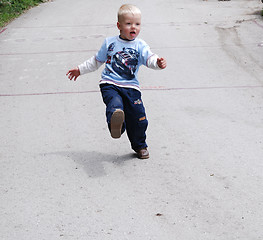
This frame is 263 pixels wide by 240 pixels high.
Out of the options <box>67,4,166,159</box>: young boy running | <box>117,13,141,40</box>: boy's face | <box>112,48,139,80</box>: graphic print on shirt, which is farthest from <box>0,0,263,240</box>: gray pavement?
<box>117,13,141,40</box>: boy's face

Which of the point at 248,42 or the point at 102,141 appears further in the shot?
the point at 248,42

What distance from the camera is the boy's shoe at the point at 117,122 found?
439 cm

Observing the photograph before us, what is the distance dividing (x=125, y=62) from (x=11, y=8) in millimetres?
11183

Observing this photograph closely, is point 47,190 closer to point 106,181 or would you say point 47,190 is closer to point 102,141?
point 106,181

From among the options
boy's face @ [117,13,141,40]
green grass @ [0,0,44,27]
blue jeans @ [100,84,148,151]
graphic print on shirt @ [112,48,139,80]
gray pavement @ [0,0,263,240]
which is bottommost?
green grass @ [0,0,44,27]

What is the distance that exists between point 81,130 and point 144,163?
48.3 inches

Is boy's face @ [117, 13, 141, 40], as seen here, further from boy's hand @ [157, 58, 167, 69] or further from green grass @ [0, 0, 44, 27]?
green grass @ [0, 0, 44, 27]

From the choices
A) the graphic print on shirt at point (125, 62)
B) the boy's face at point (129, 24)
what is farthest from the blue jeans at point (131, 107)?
the boy's face at point (129, 24)

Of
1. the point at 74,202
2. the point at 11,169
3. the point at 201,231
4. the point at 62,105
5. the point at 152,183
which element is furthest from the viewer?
the point at 62,105

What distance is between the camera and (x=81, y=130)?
5.90 metres

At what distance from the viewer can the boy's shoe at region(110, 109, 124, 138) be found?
4391 millimetres

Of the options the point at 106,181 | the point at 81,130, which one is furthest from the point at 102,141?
the point at 106,181

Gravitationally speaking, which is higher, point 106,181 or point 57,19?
point 106,181

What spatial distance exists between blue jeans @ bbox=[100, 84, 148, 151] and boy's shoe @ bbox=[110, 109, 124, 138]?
8.8 inches
